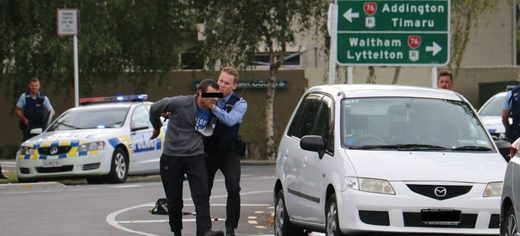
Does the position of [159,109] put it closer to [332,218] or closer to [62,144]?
[332,218]

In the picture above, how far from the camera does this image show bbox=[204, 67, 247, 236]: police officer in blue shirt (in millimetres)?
12984

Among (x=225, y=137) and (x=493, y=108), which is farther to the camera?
(x=493, y=108)

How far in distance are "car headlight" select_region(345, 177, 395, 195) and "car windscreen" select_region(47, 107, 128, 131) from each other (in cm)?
1348


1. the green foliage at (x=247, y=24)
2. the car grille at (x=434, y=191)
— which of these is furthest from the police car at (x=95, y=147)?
the car grille at (x=434, y=191)

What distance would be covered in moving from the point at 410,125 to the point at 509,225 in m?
2.34

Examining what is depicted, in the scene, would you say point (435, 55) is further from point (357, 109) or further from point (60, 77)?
point (60, 77)

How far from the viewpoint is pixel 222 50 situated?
3834 cm

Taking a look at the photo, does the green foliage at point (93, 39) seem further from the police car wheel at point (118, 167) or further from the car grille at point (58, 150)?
the car grille at point (58, 150)

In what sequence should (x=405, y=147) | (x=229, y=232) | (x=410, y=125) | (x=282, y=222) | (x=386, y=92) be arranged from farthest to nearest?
(x=282, y=222), (x=229, y=232), (x=386, y=92), (x=410, y=125), (x=405, y=147)

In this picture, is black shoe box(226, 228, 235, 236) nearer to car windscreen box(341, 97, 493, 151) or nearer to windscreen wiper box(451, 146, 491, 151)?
car windscreen box(341, 97, 493, 151)

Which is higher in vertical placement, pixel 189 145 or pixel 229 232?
pixel 189 145

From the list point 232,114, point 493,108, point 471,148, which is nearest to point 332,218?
point 471,148

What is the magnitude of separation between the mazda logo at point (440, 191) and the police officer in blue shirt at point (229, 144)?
7.96 ft

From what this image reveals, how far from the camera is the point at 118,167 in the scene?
23828 millimetres
